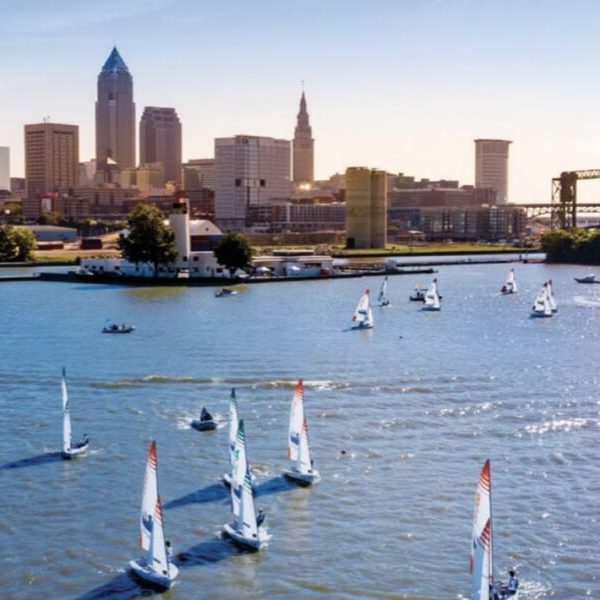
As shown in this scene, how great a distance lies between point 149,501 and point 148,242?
233ft

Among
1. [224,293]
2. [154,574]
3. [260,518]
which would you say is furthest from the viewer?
[224,293]

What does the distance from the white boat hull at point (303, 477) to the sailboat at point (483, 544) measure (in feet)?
23.8

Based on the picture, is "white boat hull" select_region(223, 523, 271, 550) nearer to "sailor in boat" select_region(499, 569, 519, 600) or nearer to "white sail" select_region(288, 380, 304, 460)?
"white sail" select_region(288, 380, 304, 460)

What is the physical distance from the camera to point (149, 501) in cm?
1964

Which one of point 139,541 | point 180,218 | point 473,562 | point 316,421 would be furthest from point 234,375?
point 180,218

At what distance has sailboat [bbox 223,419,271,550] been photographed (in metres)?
20.5

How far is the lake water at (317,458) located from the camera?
19.6 metres

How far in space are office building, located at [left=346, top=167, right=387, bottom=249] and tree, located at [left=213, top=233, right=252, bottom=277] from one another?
72201 millimetres

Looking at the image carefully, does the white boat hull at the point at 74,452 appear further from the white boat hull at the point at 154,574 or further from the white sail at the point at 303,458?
the white boat hull at the point at 154,574

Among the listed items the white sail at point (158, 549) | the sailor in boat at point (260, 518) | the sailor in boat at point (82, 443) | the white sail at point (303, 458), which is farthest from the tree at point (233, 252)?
the white sail at point (158, 549)

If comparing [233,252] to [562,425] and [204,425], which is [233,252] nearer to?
[204,425]

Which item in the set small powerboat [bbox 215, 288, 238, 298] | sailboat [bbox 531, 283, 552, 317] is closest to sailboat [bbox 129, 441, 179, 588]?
sailboat [bbox 531, 283, 552, 317]

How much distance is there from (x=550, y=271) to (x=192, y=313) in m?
65.1

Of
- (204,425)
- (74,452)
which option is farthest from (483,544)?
(204,425)
